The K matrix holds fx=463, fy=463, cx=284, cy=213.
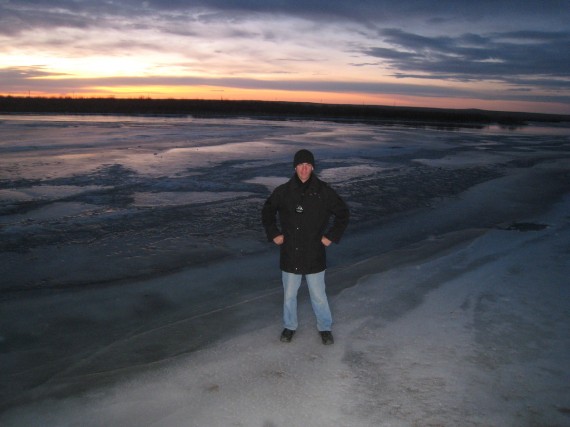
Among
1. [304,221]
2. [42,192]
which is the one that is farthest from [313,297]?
[42,192]

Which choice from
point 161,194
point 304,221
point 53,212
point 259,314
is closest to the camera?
point 304,221

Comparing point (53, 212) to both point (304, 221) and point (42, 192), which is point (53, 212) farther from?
point (304, 221)

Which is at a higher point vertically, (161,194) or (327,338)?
(161,194)

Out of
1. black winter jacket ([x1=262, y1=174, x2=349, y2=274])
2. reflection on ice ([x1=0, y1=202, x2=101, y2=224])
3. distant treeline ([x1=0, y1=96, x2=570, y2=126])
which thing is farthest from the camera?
distant treeline ([x1=0, y1=96, x2=570, y2=126])

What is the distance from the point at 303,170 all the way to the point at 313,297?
4.01 feet

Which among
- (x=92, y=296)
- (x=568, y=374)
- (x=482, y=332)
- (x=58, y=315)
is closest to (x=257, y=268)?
(x=92, y=296)

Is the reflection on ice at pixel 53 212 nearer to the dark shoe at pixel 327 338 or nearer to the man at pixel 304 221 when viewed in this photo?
the man at pixel 304 221

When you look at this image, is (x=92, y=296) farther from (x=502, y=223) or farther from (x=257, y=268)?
(x=502, y=223)

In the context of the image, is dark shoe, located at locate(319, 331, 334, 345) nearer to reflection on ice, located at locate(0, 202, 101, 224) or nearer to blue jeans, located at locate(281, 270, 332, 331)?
blue jeans, located at locate(281, 270, 332, 331)

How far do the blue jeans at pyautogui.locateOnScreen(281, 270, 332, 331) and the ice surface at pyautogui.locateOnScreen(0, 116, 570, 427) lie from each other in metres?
0.22

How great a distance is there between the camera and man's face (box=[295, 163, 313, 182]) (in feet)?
13.0

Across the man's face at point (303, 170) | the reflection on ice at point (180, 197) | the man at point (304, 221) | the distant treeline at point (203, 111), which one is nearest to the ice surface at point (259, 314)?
the reflection on ice at point (180, 197)

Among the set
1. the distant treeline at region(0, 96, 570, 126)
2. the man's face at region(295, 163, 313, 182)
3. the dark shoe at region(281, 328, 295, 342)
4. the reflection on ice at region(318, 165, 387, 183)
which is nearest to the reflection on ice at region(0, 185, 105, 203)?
the reflection on ice at region(318, 165, 387, 183)

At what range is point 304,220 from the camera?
4.08m
